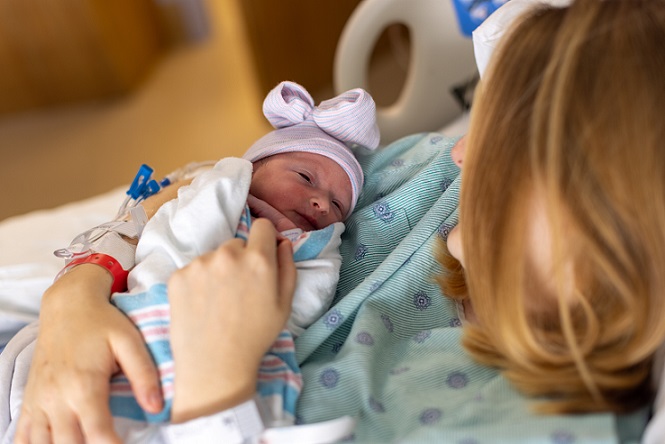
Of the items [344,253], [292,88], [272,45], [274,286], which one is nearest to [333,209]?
[344,253]

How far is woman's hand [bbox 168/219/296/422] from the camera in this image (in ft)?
2.56

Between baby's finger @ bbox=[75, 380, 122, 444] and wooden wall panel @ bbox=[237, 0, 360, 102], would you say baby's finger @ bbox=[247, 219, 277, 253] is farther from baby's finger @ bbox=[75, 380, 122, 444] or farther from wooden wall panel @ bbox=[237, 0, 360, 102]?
wooden wall panel @ bbox=[237, 0, 360, 102]

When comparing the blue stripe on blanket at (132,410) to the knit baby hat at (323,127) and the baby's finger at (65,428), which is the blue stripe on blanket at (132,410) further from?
the knit baby hat at (323,127)

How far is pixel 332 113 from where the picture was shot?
1.19 metres

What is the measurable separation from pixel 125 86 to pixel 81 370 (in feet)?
9.97

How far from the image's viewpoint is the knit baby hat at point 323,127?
3.92 feet

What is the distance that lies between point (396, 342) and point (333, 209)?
302mm

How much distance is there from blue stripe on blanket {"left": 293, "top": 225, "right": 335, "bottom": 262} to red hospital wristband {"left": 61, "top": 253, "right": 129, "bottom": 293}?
0.24 metres

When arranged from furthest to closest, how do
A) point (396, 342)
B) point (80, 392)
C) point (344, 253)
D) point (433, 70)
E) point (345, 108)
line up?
point (433, 70)
point (345, 108)
point (344, 253)
point (396, 342)
point (80, 392)

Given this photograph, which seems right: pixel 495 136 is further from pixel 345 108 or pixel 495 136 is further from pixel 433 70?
pixel 433 70

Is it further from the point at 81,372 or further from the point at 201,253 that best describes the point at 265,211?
the point at 81,372

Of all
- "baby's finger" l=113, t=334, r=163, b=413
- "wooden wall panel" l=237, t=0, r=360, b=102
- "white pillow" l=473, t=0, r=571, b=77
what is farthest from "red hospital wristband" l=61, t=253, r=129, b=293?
"wooden wall panel" l=237, t=0, r=360, b=102

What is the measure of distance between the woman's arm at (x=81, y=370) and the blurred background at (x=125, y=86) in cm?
215

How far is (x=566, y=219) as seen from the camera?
2.25 ft
